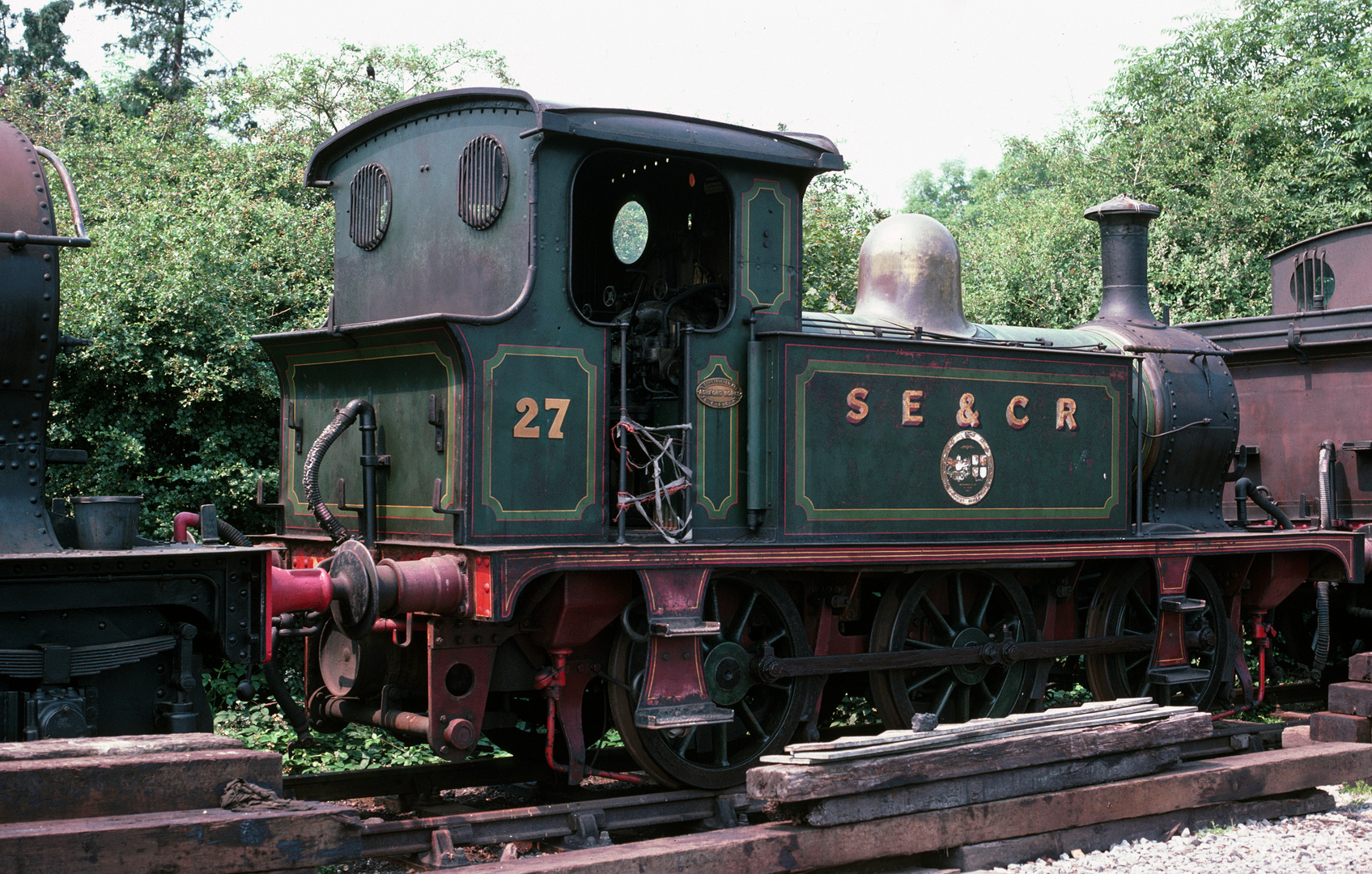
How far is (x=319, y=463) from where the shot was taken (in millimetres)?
6363

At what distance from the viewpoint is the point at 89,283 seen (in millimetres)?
10258

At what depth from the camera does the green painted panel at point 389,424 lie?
5980mm

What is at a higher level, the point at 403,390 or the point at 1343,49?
the point at 1343,49

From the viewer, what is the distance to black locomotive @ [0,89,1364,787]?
5949 millimetres

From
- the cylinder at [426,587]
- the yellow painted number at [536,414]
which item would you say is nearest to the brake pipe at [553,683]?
the cylinder at [426,587]

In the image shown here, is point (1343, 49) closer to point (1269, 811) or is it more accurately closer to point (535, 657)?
point (1269, 811)

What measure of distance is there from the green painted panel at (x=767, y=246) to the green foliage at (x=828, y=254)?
810 centimetres

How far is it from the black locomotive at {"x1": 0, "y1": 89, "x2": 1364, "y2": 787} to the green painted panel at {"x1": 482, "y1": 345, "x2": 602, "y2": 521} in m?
0.01

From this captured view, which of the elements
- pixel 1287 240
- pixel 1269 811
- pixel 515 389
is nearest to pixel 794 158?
pixel 515 389

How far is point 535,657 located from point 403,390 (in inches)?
56.1

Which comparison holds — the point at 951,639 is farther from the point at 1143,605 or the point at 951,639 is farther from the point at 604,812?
the point at 604,812

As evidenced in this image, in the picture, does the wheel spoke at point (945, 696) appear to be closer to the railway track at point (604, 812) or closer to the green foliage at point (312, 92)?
the railway track at point (604, 812)

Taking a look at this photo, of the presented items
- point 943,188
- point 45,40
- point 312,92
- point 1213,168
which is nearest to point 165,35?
Answer: point 45,40

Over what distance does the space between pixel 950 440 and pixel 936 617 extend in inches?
40.5
